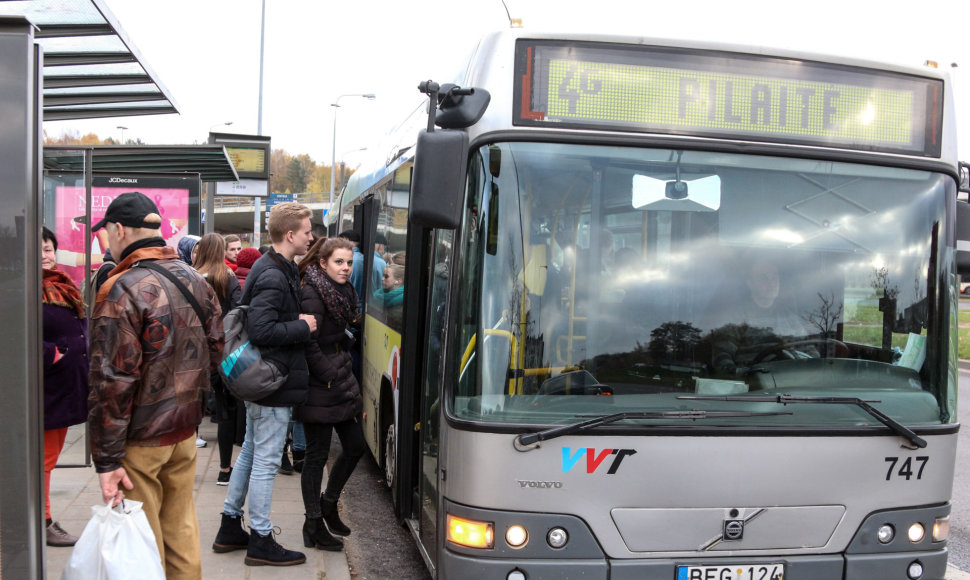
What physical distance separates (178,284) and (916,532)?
3.50 m

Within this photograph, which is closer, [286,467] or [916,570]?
[916,570]

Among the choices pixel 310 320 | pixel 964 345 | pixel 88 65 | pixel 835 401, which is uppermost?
pixel 88 65

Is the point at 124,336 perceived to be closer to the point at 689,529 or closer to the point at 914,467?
the point at 689,529

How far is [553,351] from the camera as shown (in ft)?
12.6

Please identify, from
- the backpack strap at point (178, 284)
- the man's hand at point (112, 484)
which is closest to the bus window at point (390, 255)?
the backpack strap at point (178, 284)

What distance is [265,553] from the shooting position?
513 cm

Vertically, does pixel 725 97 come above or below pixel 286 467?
above

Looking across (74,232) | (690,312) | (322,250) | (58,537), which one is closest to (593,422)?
(690,312)

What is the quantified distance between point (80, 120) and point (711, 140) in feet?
18.2

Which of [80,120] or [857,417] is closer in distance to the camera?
[857,417]

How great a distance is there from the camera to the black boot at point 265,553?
5125mm

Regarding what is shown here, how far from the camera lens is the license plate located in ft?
12.6

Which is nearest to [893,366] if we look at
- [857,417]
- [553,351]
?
[857,417]

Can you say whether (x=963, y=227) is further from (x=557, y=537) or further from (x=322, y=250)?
(x=322, y=250)
